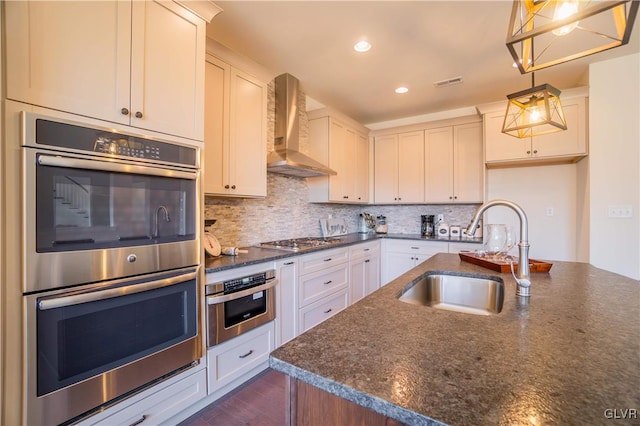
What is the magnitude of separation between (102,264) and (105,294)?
0.14 metres

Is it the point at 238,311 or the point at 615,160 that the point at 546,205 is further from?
the point at 238,311

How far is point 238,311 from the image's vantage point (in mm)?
1897

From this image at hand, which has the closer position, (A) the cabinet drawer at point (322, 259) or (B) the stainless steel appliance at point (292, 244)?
(A) the cabinet drawer at point (322, 259)

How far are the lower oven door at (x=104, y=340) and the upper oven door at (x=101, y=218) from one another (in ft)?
0.27

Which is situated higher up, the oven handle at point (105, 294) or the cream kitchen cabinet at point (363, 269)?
the oven handle at point (105, 294)

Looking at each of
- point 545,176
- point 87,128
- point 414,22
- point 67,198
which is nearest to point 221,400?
point 67,198

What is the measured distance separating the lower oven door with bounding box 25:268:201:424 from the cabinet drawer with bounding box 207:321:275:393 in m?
0.19

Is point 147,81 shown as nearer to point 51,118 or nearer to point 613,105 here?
point 51,118

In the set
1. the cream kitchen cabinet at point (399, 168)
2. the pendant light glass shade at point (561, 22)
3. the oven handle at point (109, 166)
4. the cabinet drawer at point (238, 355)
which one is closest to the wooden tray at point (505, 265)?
the pendant light glass shade at point (561, 22)

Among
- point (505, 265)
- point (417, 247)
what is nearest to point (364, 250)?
point (417, 247)

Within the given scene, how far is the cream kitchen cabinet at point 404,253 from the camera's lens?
3.54 m

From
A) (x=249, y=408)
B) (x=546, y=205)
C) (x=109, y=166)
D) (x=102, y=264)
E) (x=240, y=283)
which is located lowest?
(x=249, y=408)

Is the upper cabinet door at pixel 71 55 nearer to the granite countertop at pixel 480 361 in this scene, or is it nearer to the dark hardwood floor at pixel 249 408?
the granite countertop at pixel 480 361

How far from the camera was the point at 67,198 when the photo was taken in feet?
3.91
